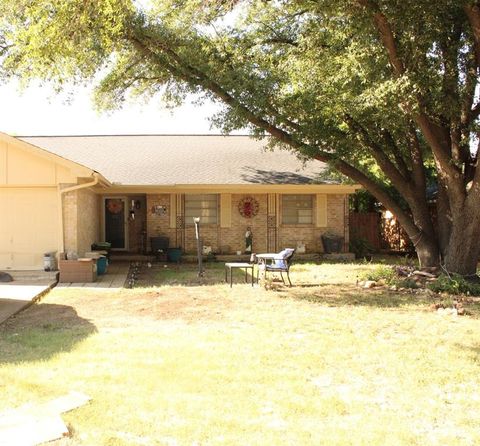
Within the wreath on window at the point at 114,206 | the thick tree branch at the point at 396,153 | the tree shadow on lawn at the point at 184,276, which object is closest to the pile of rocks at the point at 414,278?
the thick tree branch at the point at 396,153

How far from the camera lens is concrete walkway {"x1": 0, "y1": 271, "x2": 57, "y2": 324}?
917 centimetres

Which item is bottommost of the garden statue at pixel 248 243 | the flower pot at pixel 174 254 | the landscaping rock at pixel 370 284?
the landscaping rock at pixel 370 284

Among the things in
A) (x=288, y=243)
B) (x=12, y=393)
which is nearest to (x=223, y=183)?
(x=288, y=243)

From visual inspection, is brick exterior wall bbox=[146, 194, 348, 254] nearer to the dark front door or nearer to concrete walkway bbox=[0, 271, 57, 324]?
the dark front door

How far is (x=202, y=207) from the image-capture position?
18844mm

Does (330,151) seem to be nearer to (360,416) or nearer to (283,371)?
(283,371)

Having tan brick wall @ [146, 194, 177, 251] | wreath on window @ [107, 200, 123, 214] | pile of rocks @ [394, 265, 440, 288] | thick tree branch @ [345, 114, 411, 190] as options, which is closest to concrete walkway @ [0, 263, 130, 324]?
tan brick wall @ [146, 194, 177, 251]

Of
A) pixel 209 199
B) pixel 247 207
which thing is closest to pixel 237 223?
pixel 247 207

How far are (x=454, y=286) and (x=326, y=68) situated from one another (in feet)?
18.1

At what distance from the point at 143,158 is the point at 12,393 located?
634 inches

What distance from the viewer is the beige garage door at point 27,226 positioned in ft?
45.4

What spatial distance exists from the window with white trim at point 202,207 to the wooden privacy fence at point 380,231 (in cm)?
567

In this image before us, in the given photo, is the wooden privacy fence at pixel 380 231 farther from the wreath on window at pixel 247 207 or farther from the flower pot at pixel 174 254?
the flower pot at pixel 174 254

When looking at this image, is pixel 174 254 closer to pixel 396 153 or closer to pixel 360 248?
pixel 360 248
